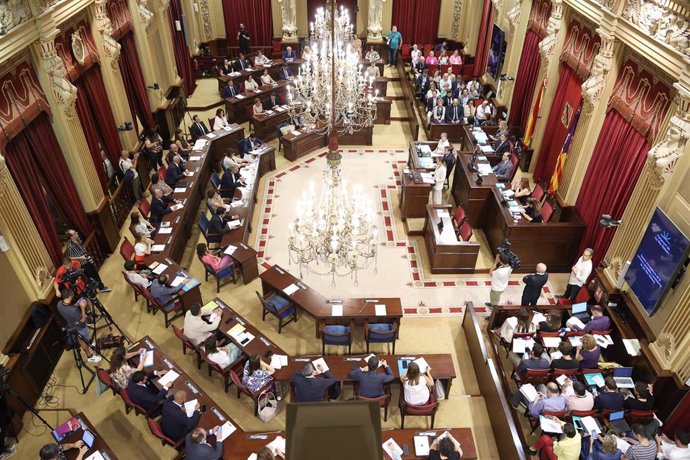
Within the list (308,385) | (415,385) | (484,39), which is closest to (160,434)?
(308,385)

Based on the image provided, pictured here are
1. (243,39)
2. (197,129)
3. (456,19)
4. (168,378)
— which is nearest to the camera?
(168,378)

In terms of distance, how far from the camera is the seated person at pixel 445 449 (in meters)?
5.43

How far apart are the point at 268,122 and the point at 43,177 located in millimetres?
6512

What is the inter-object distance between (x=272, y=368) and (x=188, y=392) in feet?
3.64

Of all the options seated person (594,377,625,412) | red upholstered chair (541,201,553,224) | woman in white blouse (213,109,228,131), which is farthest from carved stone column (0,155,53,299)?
red upholstered chair (541,201,553,224)

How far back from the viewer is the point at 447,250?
9.11 m

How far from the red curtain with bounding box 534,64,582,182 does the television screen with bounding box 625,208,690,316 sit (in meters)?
3.83

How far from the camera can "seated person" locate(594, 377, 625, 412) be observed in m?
6.26

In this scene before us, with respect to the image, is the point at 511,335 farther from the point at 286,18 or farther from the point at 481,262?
the point at 286,18

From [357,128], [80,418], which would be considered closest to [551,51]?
[357,128]

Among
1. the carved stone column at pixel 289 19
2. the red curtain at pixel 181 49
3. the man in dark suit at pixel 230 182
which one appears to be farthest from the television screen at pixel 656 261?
the carved stone column at pixel 289 19

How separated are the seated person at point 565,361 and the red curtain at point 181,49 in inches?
511

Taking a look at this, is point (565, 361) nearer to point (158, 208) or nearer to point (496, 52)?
point (158, 208)

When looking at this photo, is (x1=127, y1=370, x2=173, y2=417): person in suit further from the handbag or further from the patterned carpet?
the patterned carpet
